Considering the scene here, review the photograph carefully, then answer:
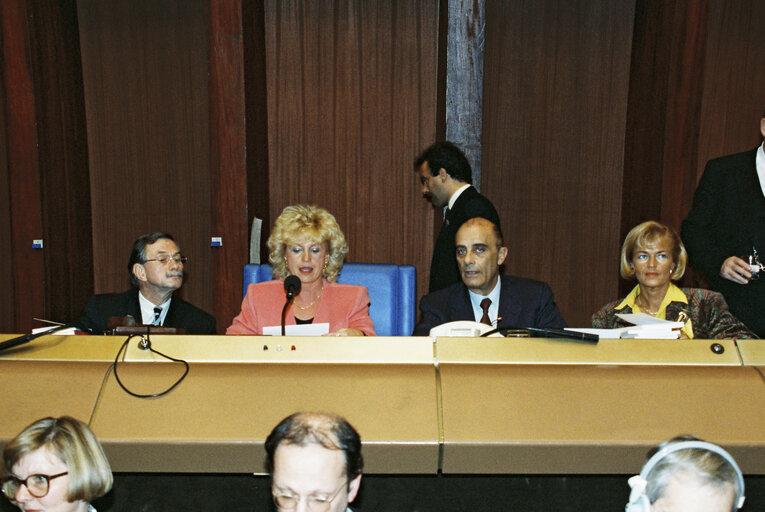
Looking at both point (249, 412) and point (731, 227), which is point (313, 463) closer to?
point (249, 412)

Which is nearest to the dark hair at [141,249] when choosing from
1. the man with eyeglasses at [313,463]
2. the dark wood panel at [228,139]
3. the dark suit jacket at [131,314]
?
the dark suit jacket at [131,314]

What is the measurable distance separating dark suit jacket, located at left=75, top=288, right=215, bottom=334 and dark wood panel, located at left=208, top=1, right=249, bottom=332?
113cm

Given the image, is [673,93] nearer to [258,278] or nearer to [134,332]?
[258,278]

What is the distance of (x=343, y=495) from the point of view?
50.8 inches

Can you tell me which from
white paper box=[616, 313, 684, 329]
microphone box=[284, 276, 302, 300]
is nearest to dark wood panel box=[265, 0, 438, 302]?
microphone box=[284, 276, 302, 300]

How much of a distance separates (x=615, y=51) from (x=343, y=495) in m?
3.97

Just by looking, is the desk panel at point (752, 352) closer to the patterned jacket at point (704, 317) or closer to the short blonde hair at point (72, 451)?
the patterned jacket at point (704, 317)

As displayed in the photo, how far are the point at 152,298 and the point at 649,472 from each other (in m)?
2.25

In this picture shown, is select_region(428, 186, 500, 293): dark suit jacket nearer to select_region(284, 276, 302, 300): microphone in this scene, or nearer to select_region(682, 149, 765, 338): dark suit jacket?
select_region(682, 149, 765, 338): dark suit jacket

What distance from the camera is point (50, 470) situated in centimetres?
136

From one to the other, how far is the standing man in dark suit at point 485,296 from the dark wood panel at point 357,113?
1.96 meters

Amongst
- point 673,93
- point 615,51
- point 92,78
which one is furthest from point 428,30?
point 92,78

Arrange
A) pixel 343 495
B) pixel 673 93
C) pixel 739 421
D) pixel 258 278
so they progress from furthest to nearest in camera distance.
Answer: pixel 673 93 < pixel 258 278 < pixel 739 421 < pixel 343 495

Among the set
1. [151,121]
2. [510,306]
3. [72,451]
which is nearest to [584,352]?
[510,306]
